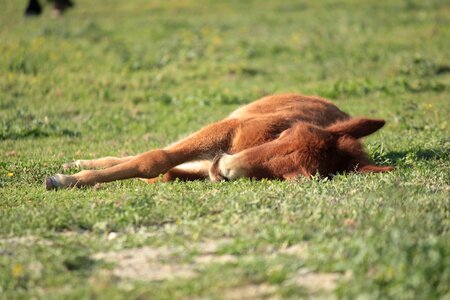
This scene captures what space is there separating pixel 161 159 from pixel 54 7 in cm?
1762

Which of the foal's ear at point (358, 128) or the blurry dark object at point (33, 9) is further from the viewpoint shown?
the blurry dark object at point (33, 9)

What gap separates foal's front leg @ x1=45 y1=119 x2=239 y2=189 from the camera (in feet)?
23.4

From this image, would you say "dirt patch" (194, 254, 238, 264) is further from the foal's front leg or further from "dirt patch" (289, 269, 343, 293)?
the foal's front leg

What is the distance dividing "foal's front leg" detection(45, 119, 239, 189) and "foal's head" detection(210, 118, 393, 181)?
0.24 meters

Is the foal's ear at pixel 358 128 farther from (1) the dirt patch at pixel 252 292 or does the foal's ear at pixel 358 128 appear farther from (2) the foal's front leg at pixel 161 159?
(1) the dirt patch at pixel 252 292

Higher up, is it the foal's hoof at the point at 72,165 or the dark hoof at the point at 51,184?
the dark hoof at the point at 51,184

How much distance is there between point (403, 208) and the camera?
5.62m

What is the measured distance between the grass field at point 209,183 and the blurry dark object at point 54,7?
0.65 m

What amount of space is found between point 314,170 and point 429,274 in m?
2.66

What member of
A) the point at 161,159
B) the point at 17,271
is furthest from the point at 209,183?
the point at 17,271

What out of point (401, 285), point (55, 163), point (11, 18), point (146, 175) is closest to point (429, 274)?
point (401, 285)

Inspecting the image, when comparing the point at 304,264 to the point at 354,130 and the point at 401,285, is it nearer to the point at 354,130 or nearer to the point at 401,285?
the point at 401,285

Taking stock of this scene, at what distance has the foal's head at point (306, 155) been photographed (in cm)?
681

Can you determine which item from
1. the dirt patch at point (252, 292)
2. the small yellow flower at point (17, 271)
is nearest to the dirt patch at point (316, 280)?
the dirt patch at point (252, 292)
